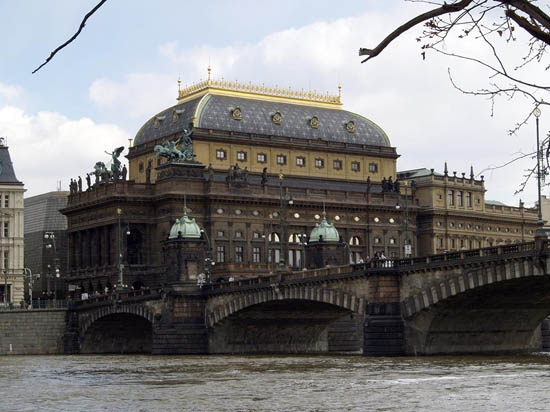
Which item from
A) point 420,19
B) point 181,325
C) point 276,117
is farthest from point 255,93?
point 420,19

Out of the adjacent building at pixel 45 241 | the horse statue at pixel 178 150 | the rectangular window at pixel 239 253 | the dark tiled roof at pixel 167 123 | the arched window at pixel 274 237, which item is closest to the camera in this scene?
the horse statue at pixel 178 150

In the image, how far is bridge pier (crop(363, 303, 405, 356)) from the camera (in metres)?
81.1

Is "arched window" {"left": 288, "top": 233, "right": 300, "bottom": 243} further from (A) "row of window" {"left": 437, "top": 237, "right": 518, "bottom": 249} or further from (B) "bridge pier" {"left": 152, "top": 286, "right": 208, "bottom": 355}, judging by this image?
(B) "bridge pier" {"left": 152, "top": 286, "right": 208, "bottom": 355}

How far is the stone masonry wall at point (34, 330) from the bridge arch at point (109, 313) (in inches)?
111

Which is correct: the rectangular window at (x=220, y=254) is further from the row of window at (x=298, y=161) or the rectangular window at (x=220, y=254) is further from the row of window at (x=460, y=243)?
the row of window at (x=460, y=243)

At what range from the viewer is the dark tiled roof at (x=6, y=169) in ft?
478

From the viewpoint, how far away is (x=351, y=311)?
305 feet

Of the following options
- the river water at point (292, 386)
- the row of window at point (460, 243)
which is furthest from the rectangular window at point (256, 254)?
the river water at point (292, 386)

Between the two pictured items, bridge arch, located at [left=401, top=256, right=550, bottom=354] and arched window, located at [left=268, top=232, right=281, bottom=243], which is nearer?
bridge arch, located at [left=401, top=256, right=550, bottom=354]

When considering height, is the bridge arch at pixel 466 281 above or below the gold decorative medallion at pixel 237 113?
below

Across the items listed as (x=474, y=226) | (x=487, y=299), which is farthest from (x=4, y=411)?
(x=474, y=226)

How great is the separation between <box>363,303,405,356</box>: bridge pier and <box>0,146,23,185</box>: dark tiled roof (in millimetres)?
73665

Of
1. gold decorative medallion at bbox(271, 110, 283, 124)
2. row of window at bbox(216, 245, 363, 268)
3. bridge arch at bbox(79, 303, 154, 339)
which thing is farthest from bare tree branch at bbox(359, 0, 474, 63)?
gold decorative medallion at bbox(271, 110, 283, 124)

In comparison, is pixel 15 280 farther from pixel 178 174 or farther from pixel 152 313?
pixel 152 313
